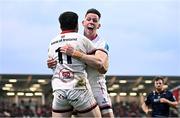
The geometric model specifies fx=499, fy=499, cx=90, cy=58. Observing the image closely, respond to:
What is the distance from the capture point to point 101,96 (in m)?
6.52

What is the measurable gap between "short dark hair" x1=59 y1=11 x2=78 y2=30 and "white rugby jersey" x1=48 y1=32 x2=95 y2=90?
82 millimetres

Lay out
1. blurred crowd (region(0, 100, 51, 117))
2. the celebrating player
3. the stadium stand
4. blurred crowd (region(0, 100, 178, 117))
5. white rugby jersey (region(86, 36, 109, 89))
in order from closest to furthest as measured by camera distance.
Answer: white rugby jersey (region(86, 36, 109, 89)), the celebrating player, blurred crowd (region(0, 100, 51, 117)), blurred crowd (region(0, 100, 178, 117)), the stadium stand

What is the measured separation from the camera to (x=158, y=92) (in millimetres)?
11523

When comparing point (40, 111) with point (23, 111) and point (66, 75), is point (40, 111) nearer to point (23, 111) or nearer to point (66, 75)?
point (23, 111)

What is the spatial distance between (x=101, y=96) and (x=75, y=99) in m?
0.83

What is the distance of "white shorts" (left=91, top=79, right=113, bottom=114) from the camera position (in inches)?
256

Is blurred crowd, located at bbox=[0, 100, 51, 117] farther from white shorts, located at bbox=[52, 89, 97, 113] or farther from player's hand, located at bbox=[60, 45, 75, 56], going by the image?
player's hand, located at bbox=[60, 45, 75, 56]

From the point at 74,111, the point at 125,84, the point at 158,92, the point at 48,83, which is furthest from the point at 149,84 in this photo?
the point at 74,111

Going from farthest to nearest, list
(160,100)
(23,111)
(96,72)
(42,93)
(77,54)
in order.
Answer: (42,93) → (23,111) → (160,100) → (96,72) → (77,54)

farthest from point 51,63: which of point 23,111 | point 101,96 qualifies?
point 23,111

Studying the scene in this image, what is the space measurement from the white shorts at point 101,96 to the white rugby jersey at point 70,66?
711mm

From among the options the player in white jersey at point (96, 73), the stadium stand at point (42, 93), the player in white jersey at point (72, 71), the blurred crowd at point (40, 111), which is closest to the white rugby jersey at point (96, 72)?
the player in white jersey at point (96, 73)

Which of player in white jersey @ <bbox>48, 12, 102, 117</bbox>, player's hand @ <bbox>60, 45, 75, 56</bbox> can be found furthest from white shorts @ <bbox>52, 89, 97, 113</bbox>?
player's hand @ <bbox>60, 45, 75, 56</bbox>

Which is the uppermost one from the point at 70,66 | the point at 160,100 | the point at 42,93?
the point at 70,66
